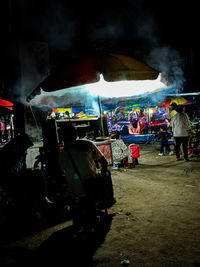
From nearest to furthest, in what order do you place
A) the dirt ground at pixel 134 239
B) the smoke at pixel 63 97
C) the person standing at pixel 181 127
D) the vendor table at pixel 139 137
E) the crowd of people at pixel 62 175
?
the dirt ground at pixel 134 239 → the crowd of people at pixel 62 175 → the smoke at pixel 63 97 → the person standing at pixel 181 127 → the vendor table at pixel 139 137

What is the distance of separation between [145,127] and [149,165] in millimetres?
9897

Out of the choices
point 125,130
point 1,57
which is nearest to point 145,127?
point 125,130

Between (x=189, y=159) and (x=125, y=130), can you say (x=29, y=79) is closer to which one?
(x=189, y=159)

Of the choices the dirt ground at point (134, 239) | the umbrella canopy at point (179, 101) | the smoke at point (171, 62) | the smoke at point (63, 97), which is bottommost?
the dirt ground at point (134, 239)

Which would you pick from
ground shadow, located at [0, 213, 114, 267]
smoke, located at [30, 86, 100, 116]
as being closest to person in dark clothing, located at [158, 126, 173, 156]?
smoke, located at [30, 86, 100, 116]

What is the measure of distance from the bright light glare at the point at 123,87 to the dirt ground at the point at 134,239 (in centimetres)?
327

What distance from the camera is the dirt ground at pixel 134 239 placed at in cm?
269

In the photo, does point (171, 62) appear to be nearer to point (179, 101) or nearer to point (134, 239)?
point (179, 101)

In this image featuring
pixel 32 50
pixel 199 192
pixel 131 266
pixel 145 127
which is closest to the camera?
pixel 131 266

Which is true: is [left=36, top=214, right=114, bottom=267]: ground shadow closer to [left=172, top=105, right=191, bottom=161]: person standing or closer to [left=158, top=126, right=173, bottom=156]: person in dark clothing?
[left=172, top=105, right=191, bottom=161]: person standing

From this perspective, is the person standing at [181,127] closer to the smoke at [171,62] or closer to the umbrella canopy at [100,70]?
the umbrella canopy at [100,70]

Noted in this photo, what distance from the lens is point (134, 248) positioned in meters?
2.91

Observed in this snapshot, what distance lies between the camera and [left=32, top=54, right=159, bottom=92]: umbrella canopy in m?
4.59

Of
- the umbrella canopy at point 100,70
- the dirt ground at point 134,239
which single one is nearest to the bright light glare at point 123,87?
the umbrella canopy at point 100,70
